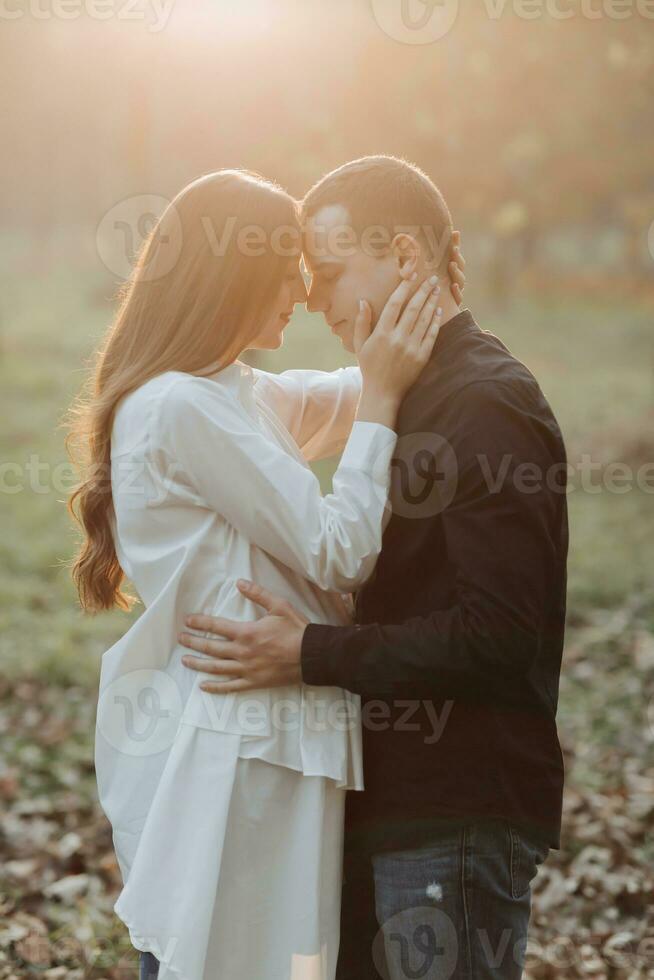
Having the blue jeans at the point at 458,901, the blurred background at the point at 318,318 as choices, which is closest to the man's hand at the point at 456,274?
the blue jeans at the point at 458,901

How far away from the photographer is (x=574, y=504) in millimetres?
9172

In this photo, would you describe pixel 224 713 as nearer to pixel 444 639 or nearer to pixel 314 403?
pixel 444 639

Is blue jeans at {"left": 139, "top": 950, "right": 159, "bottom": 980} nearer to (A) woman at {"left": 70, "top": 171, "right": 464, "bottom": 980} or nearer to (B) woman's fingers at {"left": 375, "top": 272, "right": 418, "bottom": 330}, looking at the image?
(A) woman at {"left": 70, "top": 171, "right": 464, "bottom": 980}

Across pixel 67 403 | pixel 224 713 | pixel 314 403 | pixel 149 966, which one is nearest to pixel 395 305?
pixel 314 403

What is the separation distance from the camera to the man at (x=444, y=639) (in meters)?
1.89

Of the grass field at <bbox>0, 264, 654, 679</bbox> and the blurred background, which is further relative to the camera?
the grass field at <bbox>0, 264, 654, 679</bbox>

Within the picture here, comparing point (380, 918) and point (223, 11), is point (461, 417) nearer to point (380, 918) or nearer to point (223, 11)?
point (380, 918)

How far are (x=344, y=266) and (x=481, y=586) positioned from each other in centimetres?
71

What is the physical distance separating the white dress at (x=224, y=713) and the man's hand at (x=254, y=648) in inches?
1.2

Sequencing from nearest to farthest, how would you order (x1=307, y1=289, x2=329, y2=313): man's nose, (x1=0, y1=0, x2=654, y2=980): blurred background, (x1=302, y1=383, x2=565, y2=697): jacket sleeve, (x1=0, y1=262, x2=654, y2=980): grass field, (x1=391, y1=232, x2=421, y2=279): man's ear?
(x1=302, y1=383, x2=565, y2=697): jacket sleeve, (x1=391, y1=232, x2=421, y2=279): man's ear, (x1=307, y1=289, x2=329, y2=313): man's nose, (x1=0, y1=262, x2=654, y2=980): grass field, (x1=0, y1=0, x2=654, y2=980): blurred background

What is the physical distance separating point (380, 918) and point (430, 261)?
1317 millimetres

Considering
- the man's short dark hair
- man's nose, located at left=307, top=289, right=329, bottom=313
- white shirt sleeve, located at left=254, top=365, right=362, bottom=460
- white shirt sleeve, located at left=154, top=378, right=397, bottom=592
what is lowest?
white shirt sleeve, located at left=154, top=378, right=397, bottom=592

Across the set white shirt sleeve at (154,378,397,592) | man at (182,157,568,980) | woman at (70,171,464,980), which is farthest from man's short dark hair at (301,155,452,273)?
white shirt sleeve at (154,378,397,592)

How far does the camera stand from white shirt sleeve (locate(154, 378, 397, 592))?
6.24 ft
